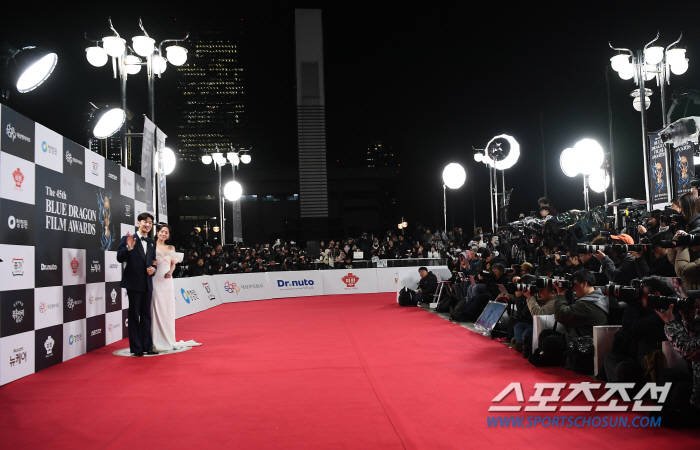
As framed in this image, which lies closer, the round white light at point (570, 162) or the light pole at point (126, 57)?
the light pole at point (126, 57)

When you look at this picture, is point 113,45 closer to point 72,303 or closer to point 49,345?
point 72,303

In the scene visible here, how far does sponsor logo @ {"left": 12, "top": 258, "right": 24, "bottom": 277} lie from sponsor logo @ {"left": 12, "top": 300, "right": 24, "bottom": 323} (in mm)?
310

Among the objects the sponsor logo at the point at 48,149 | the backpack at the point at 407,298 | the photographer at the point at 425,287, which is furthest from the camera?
the backpack at the point at 407,298

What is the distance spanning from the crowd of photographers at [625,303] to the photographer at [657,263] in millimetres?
10

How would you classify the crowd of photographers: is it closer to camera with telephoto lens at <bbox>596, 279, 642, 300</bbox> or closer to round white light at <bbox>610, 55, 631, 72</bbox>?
camera with telephoto lens at <bbox>596, 279, 642, 300</bbox>

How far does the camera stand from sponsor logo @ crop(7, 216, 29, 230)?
5.56 metres

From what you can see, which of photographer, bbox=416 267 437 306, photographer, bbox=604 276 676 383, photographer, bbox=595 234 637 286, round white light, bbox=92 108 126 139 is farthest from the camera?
photographer, bbox=416 267 437 306

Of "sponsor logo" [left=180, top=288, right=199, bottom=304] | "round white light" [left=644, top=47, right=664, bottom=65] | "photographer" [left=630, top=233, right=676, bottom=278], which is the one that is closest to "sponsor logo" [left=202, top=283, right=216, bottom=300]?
"sponsor logo" [left=180, top=288, right=199, bottom=304]

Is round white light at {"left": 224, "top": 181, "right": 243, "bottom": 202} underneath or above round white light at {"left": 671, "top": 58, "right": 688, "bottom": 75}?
underneath

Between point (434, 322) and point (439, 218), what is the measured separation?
26.1 m

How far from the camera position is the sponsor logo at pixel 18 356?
5505mm

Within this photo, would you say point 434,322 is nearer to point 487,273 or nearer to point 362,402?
point 487,273

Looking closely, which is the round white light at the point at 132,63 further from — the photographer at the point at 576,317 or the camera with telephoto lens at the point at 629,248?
the camera with telephoto lens at the point at 629,248

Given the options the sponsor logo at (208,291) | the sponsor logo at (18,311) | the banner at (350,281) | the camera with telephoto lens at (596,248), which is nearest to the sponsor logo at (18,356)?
the sponsor logo at (18,311)
